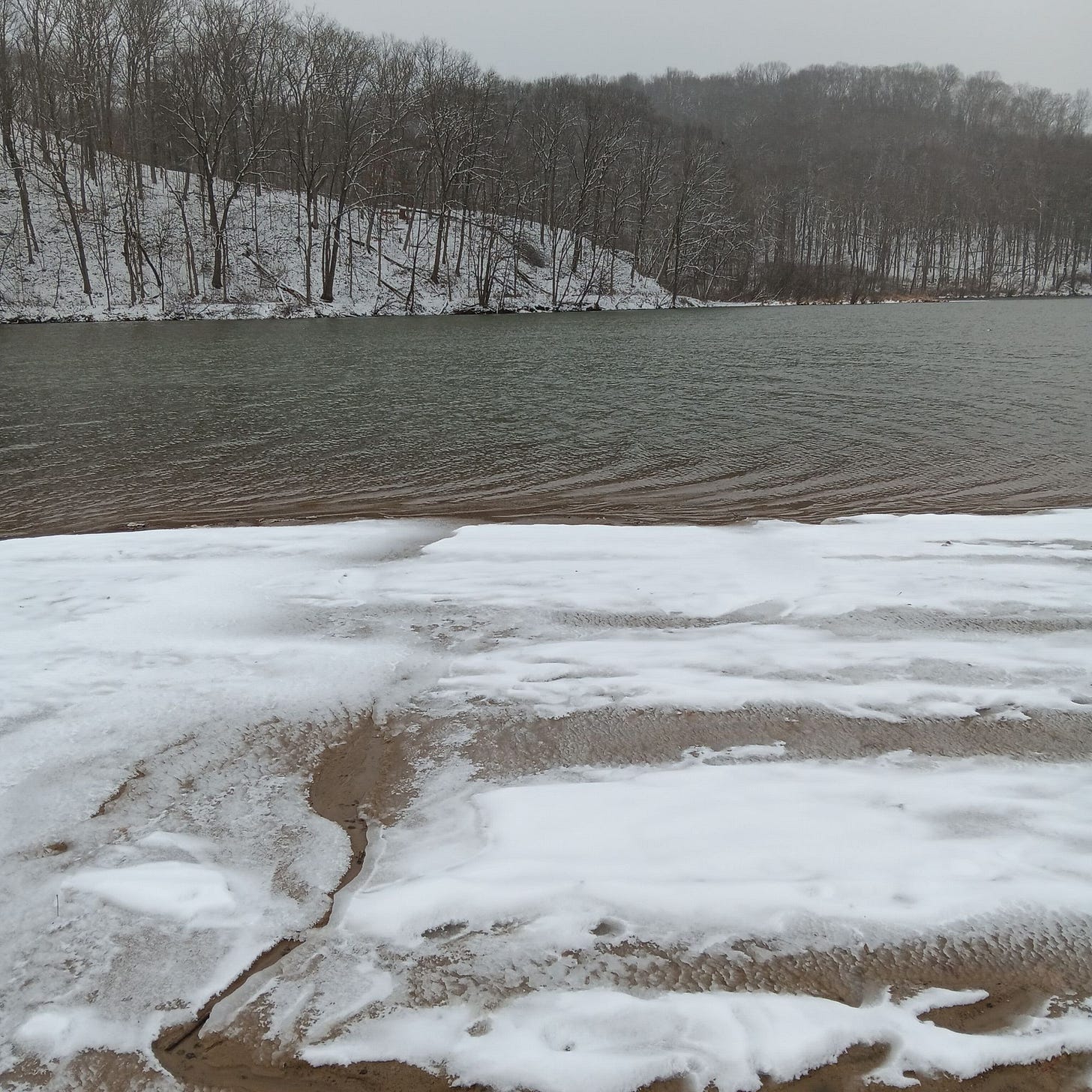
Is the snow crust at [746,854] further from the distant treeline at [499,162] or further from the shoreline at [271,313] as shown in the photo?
the distant treeline at [499,162]

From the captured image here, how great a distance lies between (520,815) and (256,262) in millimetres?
47194

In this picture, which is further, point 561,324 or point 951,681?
point 561,324

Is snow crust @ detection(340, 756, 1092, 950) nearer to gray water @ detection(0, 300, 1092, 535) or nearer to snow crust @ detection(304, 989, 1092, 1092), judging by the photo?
snow crust @ detection(304, 989, 1092, 1092)

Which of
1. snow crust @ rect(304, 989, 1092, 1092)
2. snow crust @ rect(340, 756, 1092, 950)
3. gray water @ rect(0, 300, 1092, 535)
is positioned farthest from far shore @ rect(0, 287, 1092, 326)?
snow crust @ rect(304, 989, 1092, 1092)

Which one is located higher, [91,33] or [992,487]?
[91,33]

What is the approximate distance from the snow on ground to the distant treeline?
40382 millimetres

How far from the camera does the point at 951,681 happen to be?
13.0 ft

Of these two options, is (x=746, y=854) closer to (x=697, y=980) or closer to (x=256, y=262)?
(x=697, y=980)

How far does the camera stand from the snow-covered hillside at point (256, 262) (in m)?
37.3

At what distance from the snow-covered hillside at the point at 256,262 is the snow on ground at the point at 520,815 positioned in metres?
37.4

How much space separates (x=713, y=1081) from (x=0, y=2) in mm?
57241

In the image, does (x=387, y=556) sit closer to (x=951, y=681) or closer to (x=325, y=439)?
(x=951, y=681)

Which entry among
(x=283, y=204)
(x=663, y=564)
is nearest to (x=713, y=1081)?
(x=663, y=564)

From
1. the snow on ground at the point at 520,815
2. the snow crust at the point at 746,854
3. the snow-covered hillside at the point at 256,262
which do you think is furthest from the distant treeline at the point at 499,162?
the snow crust at the point at 746,854
